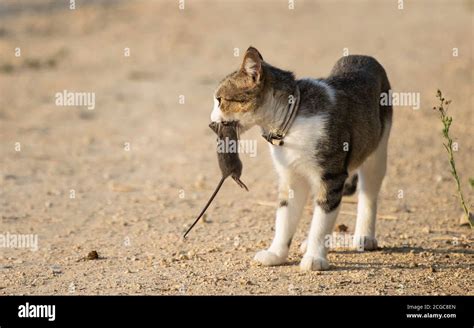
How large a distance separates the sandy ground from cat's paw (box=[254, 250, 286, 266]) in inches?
4.4

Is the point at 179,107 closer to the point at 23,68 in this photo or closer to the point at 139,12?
the point at 23,68

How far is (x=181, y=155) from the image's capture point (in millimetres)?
12086

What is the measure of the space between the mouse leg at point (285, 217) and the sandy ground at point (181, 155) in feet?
0.48

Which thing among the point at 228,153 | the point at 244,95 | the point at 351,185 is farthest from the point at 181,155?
the point at 244,95

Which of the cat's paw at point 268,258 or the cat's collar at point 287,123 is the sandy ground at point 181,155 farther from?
the cat's collar at point 287,123

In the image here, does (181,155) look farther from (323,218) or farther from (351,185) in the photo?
(323,218)

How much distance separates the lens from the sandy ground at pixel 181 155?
720cm

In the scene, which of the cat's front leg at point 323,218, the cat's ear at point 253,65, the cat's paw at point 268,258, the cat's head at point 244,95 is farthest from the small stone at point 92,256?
the cat's ear at point 253,65

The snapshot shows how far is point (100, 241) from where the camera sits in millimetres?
8352

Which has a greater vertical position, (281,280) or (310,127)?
(310,127)

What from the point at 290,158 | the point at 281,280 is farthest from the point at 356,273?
the point at 290,158

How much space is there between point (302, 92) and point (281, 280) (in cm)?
151

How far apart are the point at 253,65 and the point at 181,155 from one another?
5349 millimetres
